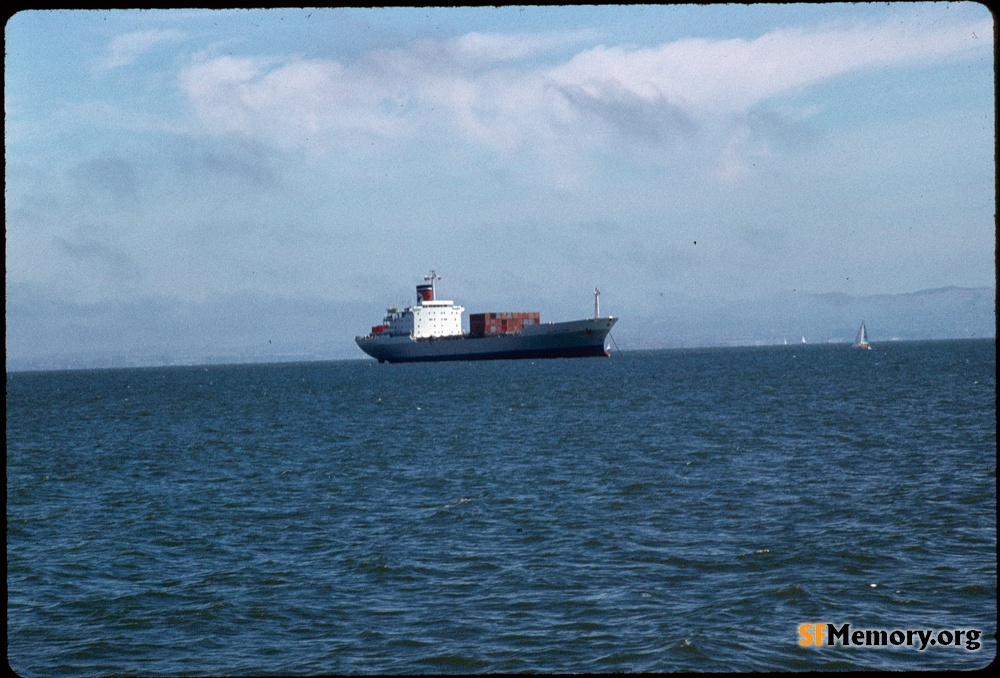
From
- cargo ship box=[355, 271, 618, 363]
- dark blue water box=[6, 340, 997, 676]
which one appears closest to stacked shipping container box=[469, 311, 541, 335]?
cargo ship box=[355, 271, 618, 363]

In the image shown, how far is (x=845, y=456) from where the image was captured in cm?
3056

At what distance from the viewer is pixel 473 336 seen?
478 feet

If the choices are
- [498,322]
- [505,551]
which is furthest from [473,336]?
[505,551]

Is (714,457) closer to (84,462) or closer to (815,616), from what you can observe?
(815,616)

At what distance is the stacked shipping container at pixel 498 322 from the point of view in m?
152

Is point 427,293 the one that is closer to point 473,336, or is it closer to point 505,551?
point 473,336

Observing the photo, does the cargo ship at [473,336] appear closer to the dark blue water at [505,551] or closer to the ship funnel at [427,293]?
the ship funnel at [427,293]

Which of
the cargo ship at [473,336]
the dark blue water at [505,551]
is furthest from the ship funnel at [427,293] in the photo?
the dark blue water at [505,551]

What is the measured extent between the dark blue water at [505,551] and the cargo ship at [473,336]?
98.5 meters

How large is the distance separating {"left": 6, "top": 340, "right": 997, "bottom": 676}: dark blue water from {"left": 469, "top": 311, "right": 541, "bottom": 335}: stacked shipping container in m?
112

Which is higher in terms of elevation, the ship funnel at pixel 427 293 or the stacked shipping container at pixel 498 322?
the ship funnel at pixel 427 293

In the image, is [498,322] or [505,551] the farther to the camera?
[498,322]

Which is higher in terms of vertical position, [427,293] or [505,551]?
[427,293]

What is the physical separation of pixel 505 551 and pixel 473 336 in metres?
128
